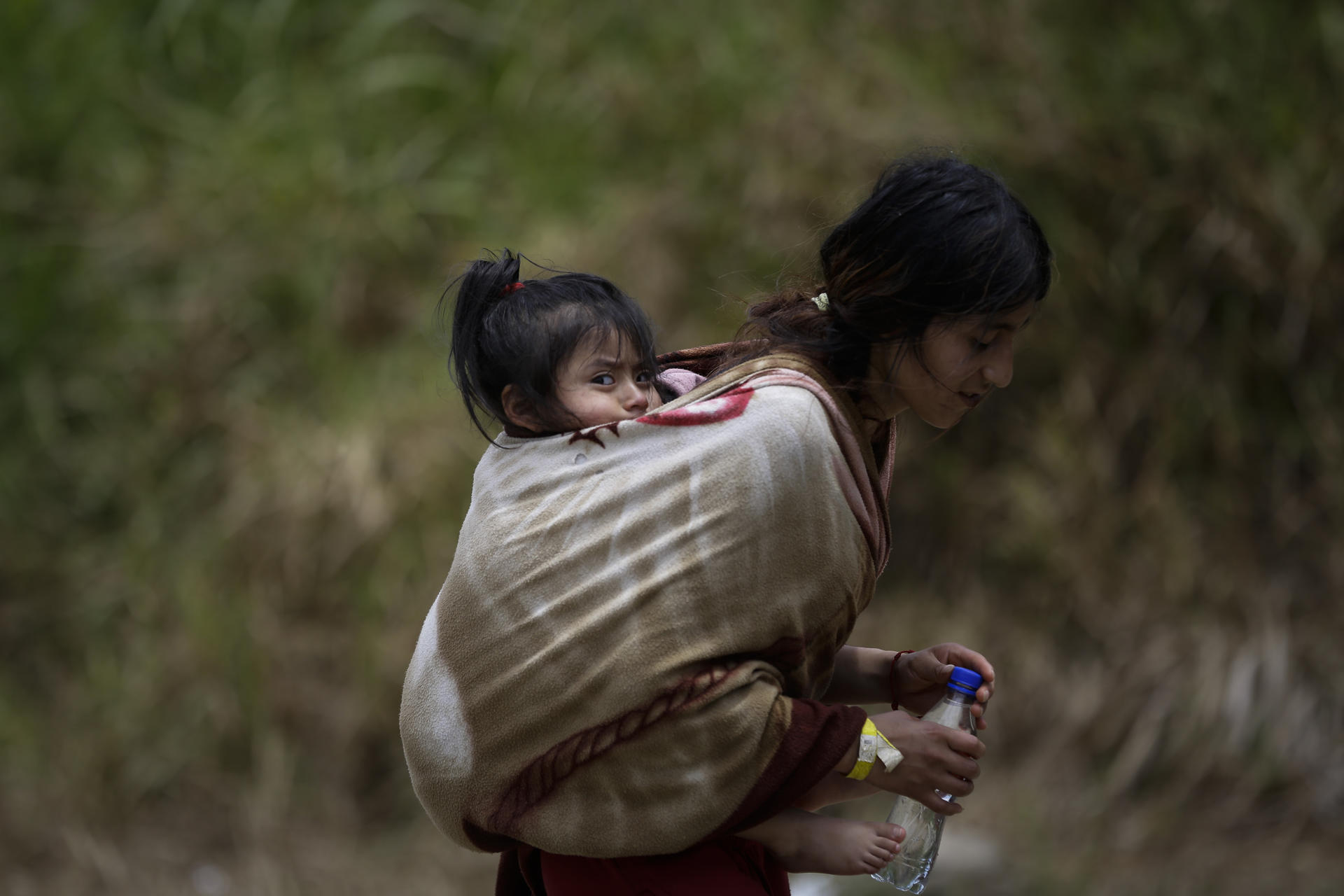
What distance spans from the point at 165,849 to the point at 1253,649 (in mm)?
3749

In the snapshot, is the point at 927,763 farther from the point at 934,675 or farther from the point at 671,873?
the point at 671,873

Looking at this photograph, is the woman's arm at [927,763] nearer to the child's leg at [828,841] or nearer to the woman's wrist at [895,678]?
the child's leg at [828,841]

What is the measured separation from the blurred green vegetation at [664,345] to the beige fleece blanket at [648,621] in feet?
7.73

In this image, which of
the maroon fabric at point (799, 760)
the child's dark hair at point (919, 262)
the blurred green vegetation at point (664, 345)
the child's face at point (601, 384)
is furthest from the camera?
the blurred green vegetation at point (664, 345)

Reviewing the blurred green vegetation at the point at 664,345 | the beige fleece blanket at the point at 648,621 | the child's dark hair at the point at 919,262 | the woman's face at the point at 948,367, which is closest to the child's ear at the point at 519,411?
the beige fleece blanket at the point at 648,621

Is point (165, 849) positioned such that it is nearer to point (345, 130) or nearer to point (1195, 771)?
point (345, 130)

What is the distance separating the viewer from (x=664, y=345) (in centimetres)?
511

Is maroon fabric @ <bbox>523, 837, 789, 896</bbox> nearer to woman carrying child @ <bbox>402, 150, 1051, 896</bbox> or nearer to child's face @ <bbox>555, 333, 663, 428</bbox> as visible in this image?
woman carrying child @ <bbox>402, 150, 1051, 896</bbox>

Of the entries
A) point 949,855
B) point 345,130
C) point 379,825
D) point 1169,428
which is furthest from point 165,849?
point 1169,428

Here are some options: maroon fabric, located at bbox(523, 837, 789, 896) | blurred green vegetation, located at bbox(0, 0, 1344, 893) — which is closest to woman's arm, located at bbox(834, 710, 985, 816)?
maroon fabric, located at bbox(523, 837, 789, 896)

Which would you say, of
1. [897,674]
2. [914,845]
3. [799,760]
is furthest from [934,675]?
[799,760]

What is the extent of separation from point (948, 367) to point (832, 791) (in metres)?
0.61

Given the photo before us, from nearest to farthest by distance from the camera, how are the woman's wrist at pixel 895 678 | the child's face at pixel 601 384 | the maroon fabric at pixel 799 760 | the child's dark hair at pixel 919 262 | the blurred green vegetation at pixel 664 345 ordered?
the maroon fabric at pixel 799 760
the child's dark hair at pixel 919 262
the child's face at pixel 601 384
the woman's wrist at pixel 895 678
the blurred green vegetation at pixel 664 345

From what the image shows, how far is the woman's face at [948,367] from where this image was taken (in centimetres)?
186
